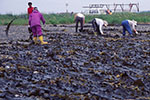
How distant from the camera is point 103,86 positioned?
5.96 m

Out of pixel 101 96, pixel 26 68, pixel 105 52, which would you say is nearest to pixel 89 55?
pixel 105 52

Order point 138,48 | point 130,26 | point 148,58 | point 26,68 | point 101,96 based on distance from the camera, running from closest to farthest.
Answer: point 101,96 < point 26,68 < point 148,58 < point 138,48 < point 130,26

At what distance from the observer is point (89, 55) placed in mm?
9414

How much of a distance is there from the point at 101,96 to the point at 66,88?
0.73 metres

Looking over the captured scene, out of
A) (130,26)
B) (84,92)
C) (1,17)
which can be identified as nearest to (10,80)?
(84,92)

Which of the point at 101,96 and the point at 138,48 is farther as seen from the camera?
the point at 138,48

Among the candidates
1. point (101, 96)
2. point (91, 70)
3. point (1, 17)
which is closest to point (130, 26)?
point (91, 70)

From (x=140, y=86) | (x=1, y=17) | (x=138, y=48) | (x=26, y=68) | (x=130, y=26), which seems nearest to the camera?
(x=140, y=86)

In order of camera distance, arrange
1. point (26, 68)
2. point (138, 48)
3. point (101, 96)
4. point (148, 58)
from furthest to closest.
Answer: point (138, 48), point (148, 58), point (26, 68), point (101, 96)

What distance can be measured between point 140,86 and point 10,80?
2525 mm

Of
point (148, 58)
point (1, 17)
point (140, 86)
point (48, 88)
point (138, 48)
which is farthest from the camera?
point (1, 17)

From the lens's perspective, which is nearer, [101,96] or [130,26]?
[101,96]

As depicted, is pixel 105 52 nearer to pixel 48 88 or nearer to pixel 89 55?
pixel 89 55

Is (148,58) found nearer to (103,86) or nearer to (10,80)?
(103,86)
